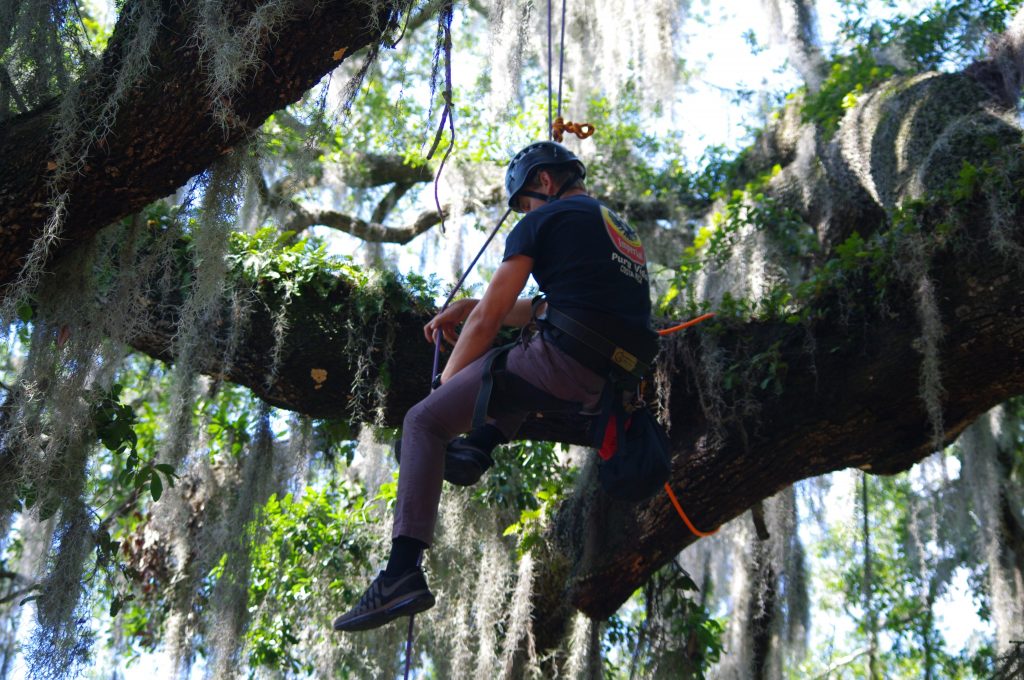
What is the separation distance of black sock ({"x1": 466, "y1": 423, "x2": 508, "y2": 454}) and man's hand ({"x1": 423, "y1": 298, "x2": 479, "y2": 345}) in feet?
1.47

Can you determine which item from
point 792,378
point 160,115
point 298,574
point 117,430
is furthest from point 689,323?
point 298,574

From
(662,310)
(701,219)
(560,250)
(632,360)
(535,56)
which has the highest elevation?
(535,56)

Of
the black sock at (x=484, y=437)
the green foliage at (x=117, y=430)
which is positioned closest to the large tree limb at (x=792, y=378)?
the green foliage at (x=117, y=430)

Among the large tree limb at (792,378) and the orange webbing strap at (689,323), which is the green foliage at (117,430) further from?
the orange webbing strap at (689,323)

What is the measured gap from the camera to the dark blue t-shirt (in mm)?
3426

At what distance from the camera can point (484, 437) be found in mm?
3438

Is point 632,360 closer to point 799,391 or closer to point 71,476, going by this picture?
point 799,391

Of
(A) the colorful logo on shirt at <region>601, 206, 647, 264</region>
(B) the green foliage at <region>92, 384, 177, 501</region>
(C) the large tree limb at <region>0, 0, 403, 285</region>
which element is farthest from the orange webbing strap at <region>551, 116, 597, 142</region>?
(B) the green foliage at <region>92, 384, 177, 501</region>

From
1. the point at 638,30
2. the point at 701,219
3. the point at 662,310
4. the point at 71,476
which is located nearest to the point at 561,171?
the point at 662,310

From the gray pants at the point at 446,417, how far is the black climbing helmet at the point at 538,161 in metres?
0.62

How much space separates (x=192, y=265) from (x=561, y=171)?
177cm

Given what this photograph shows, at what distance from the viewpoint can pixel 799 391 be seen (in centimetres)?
449

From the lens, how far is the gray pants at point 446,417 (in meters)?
3.22

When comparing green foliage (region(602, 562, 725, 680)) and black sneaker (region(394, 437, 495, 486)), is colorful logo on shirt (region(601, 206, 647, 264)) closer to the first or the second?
black sneaker (region(394, 437, 495, 486))
